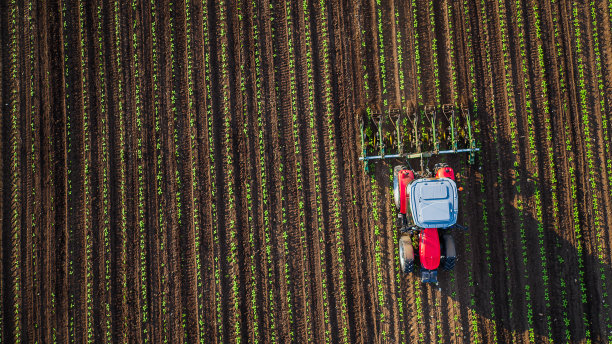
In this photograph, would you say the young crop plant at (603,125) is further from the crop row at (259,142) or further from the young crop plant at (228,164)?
the young crop plant at (228,164)

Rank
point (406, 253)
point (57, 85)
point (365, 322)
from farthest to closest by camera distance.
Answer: point (57, 85) < point (365, 322) < point (406, 253)

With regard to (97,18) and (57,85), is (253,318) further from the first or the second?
(97,18)

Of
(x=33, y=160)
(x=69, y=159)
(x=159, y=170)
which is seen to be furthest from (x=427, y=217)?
(x=33, y=160)

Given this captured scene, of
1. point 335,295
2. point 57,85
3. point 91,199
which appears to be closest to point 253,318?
point 335,295

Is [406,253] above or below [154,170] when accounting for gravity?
below

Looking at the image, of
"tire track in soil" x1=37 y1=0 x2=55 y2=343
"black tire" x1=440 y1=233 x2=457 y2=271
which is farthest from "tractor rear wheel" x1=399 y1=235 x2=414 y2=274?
"tire track in soil" x1=37 y1=0 x2=55 y2=343

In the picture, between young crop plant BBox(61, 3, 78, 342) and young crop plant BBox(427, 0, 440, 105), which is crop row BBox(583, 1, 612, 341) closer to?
young crop plant BBox(427, 0, 440, 105)
